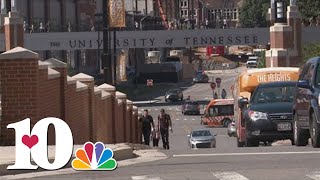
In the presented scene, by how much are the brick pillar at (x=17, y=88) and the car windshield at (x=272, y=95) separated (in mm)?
7048

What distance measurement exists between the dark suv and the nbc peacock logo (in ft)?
16.7

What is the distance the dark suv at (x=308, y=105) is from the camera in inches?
796

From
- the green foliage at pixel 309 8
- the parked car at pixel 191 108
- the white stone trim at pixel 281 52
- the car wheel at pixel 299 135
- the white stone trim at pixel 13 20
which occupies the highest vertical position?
the green foliage at pixel 309 8

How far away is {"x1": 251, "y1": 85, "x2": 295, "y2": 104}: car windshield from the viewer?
25703 millimetres

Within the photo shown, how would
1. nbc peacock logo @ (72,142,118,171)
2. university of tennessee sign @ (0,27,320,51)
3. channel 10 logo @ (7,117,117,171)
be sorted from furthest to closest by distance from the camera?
university of tennessee sign @ (0,27,320,51)
channel 10 logo @ (7,117,117,171)
nbc peacock logo @ (72,142,118,171)

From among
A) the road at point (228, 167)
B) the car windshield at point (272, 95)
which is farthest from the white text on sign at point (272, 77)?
the road at point (228, 167)

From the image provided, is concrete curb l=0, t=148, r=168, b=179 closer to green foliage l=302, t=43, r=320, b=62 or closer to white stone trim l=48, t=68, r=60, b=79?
white stone trim l=48, t=68, r=60, b=79

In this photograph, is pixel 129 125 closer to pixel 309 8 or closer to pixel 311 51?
pixel 311 51

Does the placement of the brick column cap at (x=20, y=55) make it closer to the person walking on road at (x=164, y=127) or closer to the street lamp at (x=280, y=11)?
the person walking on road at (x=164, y=127)

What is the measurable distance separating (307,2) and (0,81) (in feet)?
292

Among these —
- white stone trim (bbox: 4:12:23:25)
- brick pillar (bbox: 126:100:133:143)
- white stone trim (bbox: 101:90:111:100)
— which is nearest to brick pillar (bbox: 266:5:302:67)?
white stone trim (bbox: 4:12:23:25)

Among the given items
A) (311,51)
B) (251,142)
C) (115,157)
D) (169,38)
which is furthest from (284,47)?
(115,157)

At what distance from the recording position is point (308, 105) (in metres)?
20.9

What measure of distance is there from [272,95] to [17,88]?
25.6 ft
